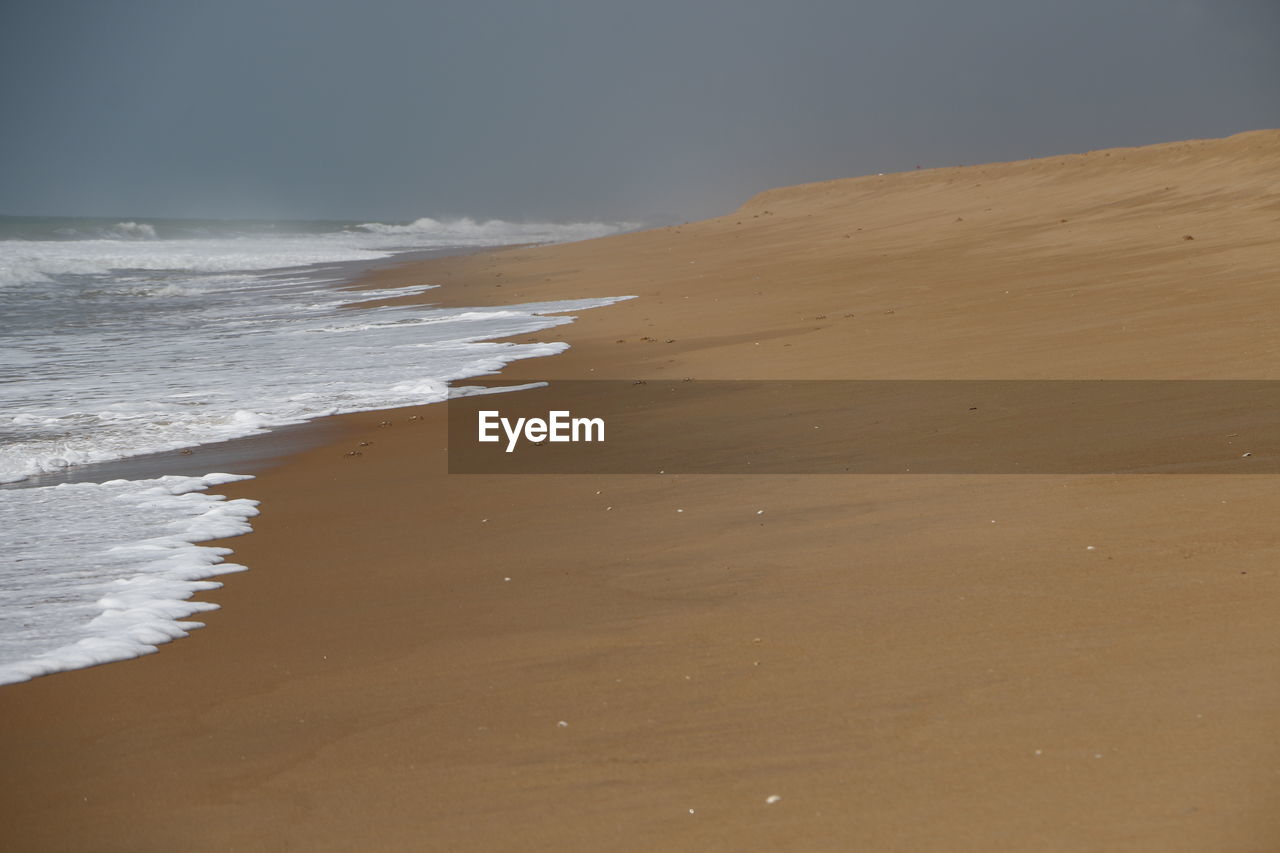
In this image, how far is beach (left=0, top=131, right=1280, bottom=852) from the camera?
2.29 meters

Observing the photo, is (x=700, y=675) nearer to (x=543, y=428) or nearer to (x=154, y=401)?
(x=543, y=428)

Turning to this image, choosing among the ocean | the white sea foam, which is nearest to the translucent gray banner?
the white sea foam

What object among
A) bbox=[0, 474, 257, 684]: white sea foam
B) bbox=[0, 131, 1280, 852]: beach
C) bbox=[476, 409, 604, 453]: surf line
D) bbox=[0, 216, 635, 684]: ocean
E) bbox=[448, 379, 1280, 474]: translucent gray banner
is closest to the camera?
bbox=[0, 131, 1280, 852]: beach

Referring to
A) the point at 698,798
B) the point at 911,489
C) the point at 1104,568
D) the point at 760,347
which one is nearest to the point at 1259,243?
the point at 760,347

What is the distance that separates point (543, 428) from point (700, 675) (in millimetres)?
4068

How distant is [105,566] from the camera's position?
443cm

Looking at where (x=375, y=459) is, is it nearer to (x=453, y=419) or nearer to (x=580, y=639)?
(x=453, y=419)

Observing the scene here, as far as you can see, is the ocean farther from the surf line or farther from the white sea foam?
the surf line

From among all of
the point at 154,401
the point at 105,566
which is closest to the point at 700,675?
the point at 105,566

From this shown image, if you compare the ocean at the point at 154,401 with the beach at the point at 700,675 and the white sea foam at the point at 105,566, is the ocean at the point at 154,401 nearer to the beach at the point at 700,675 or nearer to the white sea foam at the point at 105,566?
the white sea foam at the point at 105,566

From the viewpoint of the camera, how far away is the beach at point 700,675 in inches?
90.2

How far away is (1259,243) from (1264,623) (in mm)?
8128

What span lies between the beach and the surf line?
743 millimetres

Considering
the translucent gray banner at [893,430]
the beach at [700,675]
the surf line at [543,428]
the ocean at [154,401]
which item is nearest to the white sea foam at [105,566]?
the ocean at [154,401]
